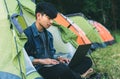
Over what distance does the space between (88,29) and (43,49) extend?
18.0ft

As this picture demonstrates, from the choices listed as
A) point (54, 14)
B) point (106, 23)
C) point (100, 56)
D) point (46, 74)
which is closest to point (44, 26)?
point (54, 14)

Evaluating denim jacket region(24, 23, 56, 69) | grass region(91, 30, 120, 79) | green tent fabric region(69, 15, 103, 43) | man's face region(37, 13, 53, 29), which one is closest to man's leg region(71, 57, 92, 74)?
denim jacket region(24, 23, 56, 69)

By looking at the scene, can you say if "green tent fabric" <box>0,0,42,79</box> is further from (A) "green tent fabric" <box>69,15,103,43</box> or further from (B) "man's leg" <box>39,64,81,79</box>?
(A) "green tent fabric" <box>69,15,103,43</box>

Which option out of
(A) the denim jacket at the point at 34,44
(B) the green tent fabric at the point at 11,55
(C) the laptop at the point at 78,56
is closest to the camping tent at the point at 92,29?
(C) the laptop at the point at 78,56

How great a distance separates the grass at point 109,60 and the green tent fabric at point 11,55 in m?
2.04

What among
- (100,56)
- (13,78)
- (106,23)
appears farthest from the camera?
(106,23)

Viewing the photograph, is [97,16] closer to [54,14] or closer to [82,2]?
[82,2]

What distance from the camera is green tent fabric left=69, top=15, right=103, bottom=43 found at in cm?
1148

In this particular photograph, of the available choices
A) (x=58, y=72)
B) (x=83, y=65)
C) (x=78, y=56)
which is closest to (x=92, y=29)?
(x=83, y=65)

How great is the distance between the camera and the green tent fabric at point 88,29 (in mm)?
11477

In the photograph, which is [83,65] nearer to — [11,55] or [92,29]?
[11,55]

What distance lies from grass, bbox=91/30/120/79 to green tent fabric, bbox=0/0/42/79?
80.3 inches

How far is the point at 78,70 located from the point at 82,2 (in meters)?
13.6

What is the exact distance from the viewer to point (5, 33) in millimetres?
5695
